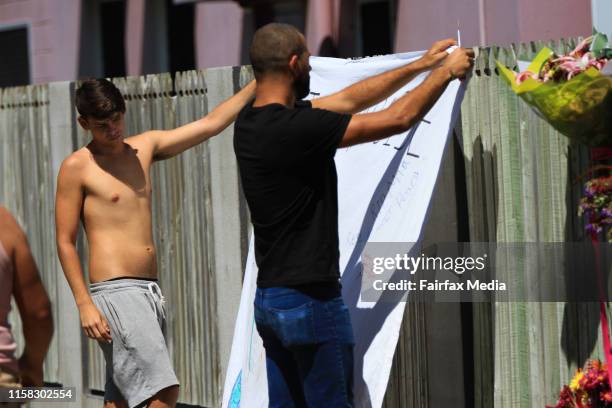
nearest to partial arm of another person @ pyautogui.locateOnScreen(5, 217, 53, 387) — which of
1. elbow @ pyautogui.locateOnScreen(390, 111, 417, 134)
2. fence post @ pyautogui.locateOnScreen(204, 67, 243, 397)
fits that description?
elbow @ pyautogui.locateOnScreen(390, 111, 417, 134)

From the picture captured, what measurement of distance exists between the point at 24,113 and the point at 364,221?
3930 millimetres

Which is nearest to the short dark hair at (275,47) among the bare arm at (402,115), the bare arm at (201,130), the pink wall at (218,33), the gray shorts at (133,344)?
the bare arm at (402,115)

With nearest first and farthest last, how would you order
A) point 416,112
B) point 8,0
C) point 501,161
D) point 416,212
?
point 416,112 → point 416,212 → point 501,161 → point 8,0

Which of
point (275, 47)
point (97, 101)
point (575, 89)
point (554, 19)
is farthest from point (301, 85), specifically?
point (554, 19)

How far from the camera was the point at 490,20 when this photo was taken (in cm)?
1077

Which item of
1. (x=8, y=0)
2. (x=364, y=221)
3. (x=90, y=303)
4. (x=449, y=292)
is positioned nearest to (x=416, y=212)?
(x=364, y=221)

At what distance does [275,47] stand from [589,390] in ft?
6.60

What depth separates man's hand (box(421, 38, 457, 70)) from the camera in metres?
5.29

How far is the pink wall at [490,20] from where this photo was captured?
9.80 m

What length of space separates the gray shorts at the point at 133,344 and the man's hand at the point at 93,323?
6 centimetres

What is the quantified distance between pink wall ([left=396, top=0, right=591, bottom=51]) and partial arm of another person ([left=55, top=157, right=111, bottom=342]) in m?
4.95

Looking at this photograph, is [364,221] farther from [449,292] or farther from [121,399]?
[121,399]

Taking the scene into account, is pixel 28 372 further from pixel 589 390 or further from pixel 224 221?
pixel 224 221

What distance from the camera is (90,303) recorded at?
5828 millimetres
